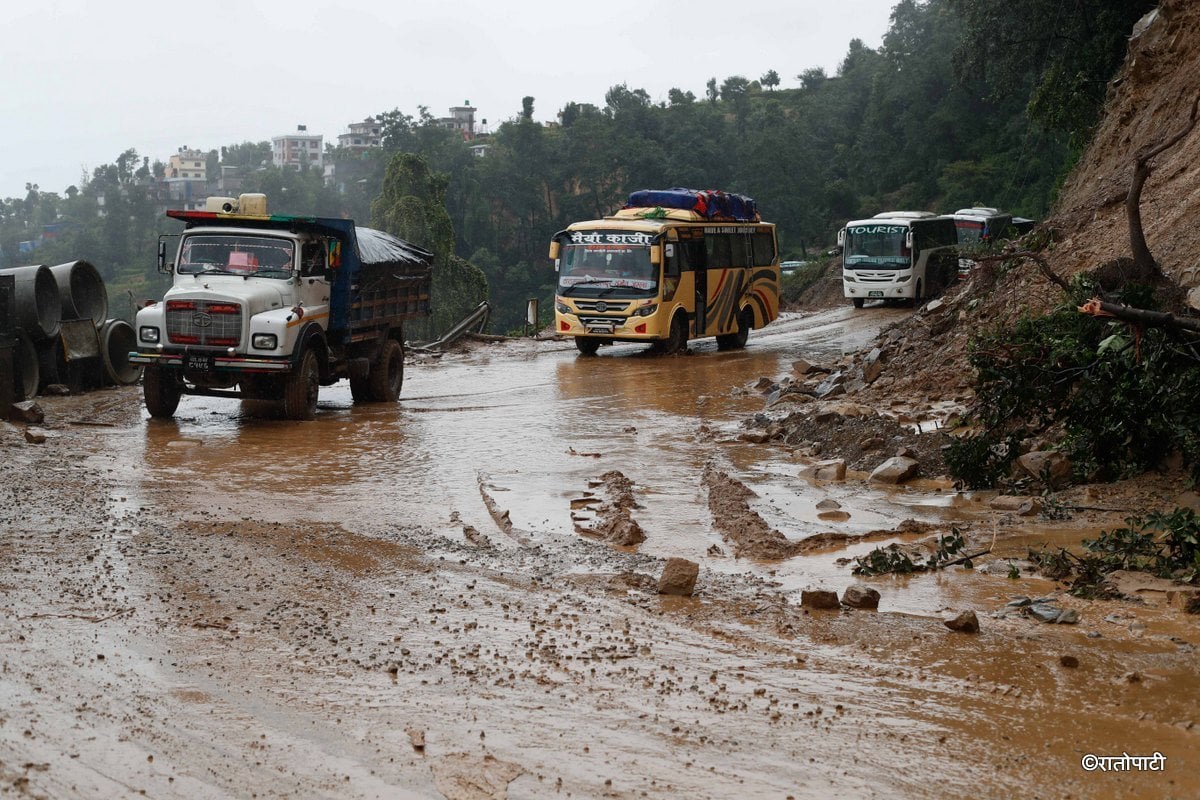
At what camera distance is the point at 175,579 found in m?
7.27

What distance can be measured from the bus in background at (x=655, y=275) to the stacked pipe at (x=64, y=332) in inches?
313

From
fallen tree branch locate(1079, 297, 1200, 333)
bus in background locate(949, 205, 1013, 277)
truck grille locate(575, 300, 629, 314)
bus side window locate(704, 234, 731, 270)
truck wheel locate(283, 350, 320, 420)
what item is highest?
bus in background locate(949, 205, 1013, 277)

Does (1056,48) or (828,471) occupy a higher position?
(1056,48)

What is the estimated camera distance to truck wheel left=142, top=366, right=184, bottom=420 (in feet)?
48.0

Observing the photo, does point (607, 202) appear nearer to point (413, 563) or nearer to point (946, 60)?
point (946, 60)

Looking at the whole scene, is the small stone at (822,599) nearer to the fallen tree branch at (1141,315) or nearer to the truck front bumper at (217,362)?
the fallen tree branch at (1141,315)

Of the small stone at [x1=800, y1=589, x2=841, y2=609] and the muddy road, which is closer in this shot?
the muddy road

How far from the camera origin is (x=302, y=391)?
14641 mm

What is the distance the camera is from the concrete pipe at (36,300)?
651 inches

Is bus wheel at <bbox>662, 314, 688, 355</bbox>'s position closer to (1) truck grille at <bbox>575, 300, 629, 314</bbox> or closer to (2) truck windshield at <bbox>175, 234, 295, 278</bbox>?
(1) truck grille at <bbox>575, 300, 629, 314</bbox>

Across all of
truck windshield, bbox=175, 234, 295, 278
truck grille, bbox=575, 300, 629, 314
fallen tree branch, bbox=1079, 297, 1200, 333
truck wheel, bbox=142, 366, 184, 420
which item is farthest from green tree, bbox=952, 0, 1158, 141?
truck wheel, bbox=142, 366, 184, 420

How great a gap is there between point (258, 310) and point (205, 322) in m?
0.60

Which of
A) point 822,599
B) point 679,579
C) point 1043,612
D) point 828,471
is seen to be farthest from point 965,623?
point 828,471

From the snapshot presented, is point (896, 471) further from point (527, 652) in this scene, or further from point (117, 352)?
point (117, 352)
